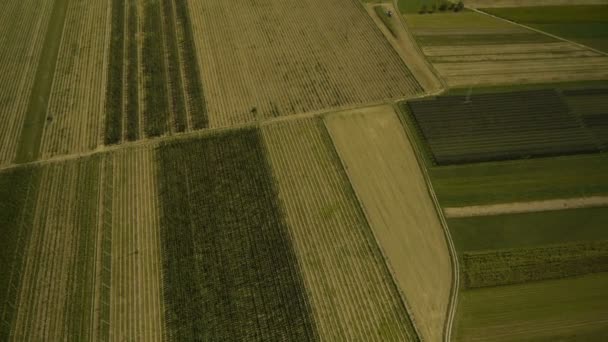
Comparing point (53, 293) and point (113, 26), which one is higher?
point (113, 26)

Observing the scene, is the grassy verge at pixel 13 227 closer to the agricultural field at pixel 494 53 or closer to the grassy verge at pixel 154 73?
the grassy verge at pixel 154 73

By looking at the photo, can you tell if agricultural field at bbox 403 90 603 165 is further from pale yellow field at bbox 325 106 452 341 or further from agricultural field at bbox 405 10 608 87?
agricultural field at bbox 405 10 608 87

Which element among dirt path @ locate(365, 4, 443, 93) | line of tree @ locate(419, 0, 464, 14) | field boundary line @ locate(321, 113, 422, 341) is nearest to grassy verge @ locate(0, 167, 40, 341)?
field boundary line @ locate(321, 113, 422, 341)

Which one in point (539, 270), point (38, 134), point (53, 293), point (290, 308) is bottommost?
point (539, 270)

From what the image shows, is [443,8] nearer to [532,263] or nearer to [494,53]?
[494,53]

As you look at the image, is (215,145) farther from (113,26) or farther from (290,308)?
(113,26)

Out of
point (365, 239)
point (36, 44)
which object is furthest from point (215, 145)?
point (36, 44)
